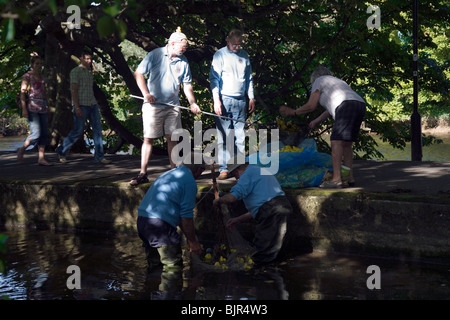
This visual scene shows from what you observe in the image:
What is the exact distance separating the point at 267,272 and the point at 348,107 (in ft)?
7.84

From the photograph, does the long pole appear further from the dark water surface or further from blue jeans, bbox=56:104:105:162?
blue jeans, bbox=56:104:105:162

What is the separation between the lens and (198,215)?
343 inches

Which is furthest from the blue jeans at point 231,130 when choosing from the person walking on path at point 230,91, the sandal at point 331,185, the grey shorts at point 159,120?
the sandal at point 331,185

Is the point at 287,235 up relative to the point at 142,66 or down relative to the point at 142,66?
down

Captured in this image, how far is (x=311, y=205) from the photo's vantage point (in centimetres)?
798

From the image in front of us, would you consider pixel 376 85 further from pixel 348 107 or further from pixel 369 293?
pixel 369 293

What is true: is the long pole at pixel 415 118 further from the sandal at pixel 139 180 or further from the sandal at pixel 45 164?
the sandal at pixel 45 164

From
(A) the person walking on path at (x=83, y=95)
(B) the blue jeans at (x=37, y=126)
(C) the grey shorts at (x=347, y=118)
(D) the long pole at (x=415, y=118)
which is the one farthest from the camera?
(D) the long pole at (x=415, y=118)

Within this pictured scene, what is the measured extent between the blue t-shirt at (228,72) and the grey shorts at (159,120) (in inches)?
25.1

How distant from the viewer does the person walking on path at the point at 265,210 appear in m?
7.45

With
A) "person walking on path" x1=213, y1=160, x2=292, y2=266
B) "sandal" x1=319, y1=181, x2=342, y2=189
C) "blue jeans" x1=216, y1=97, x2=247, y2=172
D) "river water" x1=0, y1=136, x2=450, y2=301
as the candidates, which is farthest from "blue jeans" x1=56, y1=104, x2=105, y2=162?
"sandal" x1=319, y1=181, x2=342, y2=189

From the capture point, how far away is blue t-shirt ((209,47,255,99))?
9.15 m
